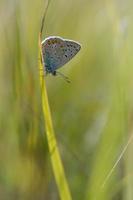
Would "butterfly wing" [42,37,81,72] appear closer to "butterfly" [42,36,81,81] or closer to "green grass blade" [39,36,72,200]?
"butterfly" [42,36,81,81]

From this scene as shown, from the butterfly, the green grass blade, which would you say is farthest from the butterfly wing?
the green grass blade

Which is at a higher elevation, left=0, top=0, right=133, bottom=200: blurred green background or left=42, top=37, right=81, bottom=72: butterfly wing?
left=42, top=37, right=81, bottom=72: butterfly wing

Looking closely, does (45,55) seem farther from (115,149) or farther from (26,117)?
(115,149)

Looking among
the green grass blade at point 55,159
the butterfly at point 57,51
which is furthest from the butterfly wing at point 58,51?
the green grass blade at point 55,159

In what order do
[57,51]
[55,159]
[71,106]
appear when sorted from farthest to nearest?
1. [71,106]
2. [57,51]
3. [55,159]

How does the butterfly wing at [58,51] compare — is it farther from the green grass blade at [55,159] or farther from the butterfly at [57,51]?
the green grass blade at [55,159]

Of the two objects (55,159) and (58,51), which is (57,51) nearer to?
(58,51)

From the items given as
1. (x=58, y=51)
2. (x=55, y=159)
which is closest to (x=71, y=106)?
(x=58, y=51)
